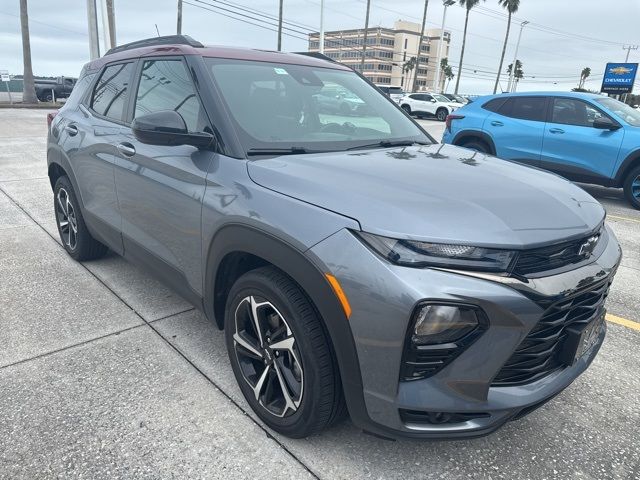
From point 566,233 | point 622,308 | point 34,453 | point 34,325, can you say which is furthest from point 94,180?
point 622,308

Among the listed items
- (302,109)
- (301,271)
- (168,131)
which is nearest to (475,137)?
(302,109)

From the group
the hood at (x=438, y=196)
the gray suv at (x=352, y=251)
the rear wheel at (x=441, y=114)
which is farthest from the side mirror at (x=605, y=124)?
the rear wheel at (x=441, y=114)

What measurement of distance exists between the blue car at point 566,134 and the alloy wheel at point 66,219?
22.4ft

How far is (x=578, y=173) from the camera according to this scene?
7.80 metres

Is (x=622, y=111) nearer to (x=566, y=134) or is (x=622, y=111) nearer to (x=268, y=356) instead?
(x=566, y=134)

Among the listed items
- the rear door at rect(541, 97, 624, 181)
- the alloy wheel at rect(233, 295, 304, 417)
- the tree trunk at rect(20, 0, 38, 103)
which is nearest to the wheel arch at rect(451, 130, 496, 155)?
the rear door at rect(541, 97, 624, 181)

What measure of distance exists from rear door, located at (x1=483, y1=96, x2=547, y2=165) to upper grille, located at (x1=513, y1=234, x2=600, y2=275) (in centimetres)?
681

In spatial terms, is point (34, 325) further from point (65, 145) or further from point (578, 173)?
point (578, 173)

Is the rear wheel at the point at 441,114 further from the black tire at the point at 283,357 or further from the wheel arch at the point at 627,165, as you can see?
the black tire at the point at 283,357

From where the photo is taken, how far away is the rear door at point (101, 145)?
3.50m

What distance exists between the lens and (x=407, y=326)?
1713 millimetres

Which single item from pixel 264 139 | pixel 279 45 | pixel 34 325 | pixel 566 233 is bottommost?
pixel 34 325

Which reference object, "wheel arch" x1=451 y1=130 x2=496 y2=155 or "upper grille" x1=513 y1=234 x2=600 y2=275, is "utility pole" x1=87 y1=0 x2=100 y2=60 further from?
"upper grille" x1=513 y1=234 x2=600 y2=275

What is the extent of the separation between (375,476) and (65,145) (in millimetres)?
3658
